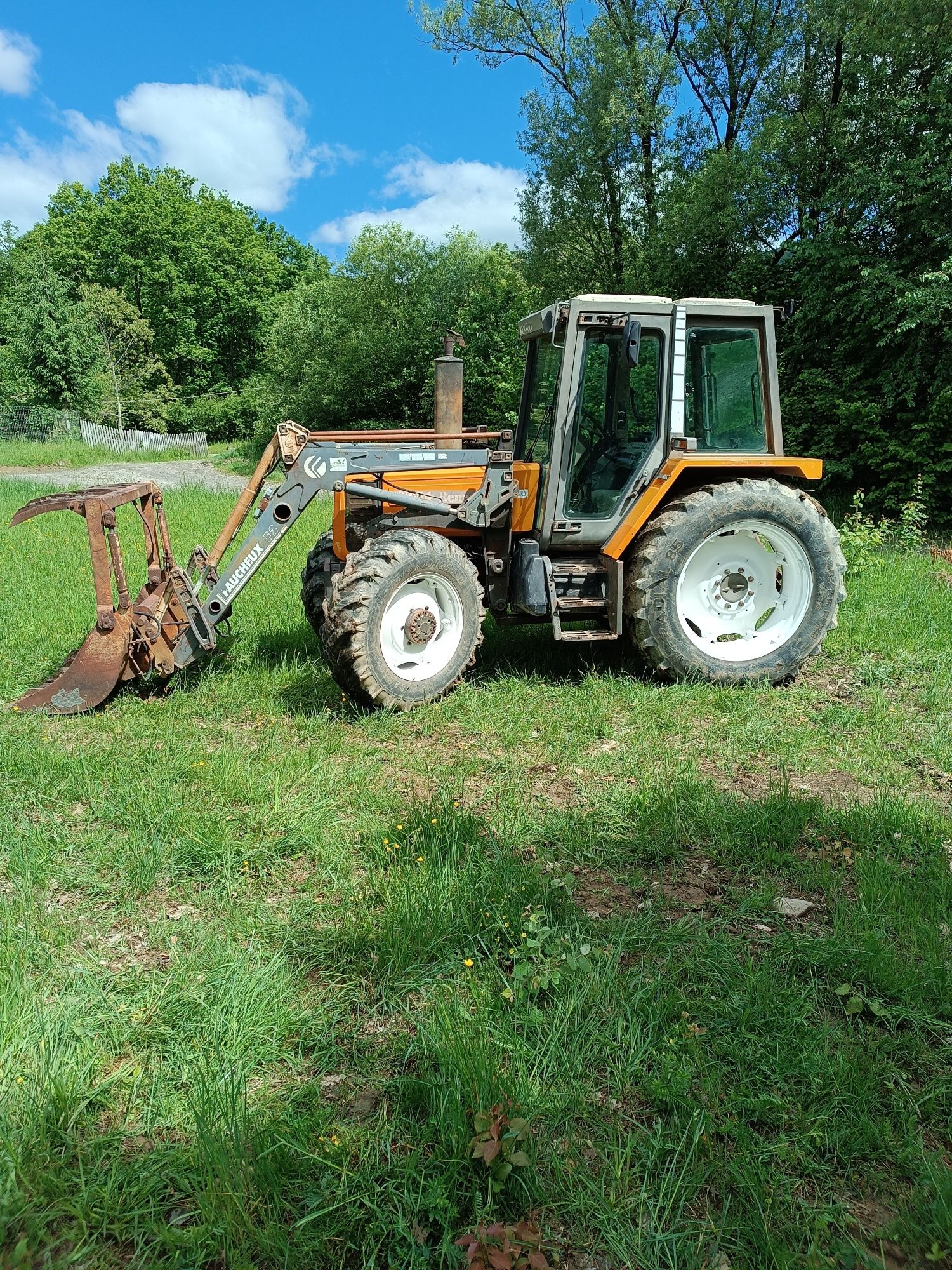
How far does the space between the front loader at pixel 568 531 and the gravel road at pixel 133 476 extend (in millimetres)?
12897

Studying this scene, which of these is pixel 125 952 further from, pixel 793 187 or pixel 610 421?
pixel 793 187

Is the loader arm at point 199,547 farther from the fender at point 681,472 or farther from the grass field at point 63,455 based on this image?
the grass field at point 63,455

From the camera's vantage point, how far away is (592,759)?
457cm

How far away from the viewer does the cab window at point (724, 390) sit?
5.54 metres

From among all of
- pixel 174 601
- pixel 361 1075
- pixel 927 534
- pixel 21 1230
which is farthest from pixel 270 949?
Answer: pixel 927 534

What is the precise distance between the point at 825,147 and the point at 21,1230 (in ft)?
53.8

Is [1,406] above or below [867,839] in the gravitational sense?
above

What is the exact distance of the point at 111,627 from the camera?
16.8 feet

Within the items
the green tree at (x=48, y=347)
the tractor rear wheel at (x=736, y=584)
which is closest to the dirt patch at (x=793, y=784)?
the tractor rear wheel at (x=736, y=584)

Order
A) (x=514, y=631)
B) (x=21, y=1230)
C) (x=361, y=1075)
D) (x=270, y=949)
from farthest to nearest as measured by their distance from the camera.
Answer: (x=514, y=631) < (x=270, y=949) < (x=361, y=1075) < (x=21, y=1230)

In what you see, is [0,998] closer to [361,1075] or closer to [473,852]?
[361,1075]

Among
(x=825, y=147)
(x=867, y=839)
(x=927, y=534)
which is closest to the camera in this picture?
(x=867, y=839)

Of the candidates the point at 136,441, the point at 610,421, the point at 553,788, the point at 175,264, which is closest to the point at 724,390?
the point at 610,421

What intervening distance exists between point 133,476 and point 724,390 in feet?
66.1
